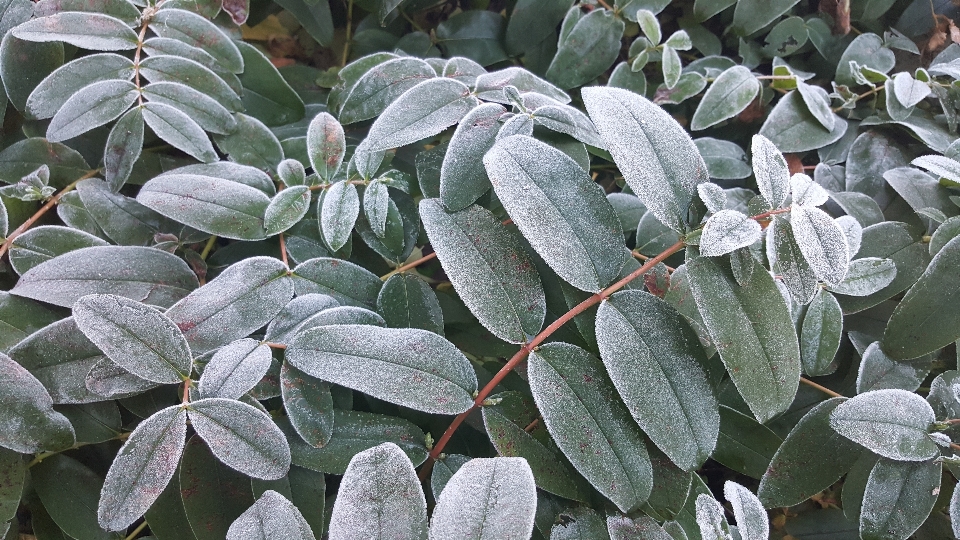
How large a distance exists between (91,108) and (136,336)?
39 centimetres

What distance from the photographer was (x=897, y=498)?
2.03 ft

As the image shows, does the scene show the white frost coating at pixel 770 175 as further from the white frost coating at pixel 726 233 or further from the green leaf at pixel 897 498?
the green leaf at pixel 897 498

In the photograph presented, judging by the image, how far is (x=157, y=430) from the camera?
563mm

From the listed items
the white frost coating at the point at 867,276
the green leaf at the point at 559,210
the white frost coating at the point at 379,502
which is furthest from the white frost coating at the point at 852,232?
the white frost coating at the point at 379,502

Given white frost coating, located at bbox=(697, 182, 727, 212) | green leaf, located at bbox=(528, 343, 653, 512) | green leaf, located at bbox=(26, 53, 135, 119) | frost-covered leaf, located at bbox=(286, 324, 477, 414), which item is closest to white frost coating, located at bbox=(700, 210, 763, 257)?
white frost coating, located at bbox=(697, 182, 727, 212)

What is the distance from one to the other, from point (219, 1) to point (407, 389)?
75 centimetres

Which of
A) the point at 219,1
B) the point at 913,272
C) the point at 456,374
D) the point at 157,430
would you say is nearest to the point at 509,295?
the point at 456,374

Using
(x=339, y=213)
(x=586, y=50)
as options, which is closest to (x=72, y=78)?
(x=339, y=213)

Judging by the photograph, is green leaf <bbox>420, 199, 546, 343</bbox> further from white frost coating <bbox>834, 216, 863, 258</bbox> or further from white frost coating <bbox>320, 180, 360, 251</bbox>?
white frost coating <bbox>834, 216, 863, 258</bbox>

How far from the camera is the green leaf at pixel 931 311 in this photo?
68 centimetres

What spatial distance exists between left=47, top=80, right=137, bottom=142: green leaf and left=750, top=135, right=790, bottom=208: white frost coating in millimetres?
799

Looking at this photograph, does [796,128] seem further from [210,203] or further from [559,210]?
[210,203]

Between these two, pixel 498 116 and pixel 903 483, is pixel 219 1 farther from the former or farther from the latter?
pixel 903 483

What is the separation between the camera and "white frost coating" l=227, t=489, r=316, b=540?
49cm
